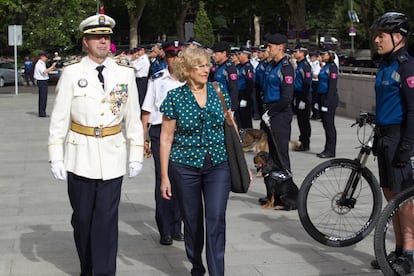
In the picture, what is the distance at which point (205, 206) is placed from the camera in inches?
211

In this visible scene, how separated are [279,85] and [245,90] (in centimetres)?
787

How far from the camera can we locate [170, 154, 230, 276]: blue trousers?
17.3ft

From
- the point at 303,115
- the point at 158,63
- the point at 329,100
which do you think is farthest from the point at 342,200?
the point at 303,115

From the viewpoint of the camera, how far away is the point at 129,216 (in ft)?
26.9

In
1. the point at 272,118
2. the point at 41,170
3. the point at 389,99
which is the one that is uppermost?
the point at 389,99

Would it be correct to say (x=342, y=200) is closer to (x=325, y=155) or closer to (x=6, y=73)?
(x=325, y=155)

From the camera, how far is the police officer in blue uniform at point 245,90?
16.4 metres

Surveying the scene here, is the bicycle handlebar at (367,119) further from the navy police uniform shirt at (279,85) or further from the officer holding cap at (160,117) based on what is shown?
the navy police uniform shirt at (279,85)

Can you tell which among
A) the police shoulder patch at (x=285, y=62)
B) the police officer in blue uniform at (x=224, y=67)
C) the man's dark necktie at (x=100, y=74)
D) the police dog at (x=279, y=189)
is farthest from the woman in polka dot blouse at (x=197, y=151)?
the police officer in blue uniform at (x=224, y=67)

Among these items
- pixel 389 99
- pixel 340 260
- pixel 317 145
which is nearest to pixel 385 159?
pixel 389 99

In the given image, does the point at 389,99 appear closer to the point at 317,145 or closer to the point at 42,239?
the point at 42,239

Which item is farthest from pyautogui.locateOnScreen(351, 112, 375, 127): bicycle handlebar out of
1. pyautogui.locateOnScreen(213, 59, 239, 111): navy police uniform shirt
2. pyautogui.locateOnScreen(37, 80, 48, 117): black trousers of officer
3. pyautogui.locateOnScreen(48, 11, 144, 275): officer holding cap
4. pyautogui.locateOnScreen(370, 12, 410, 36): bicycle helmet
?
pyautogui.locateOnScreen(37, 80, 48, 117): black trousers of officer

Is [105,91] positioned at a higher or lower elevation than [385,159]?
higher

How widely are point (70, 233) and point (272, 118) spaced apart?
8.80 feet
